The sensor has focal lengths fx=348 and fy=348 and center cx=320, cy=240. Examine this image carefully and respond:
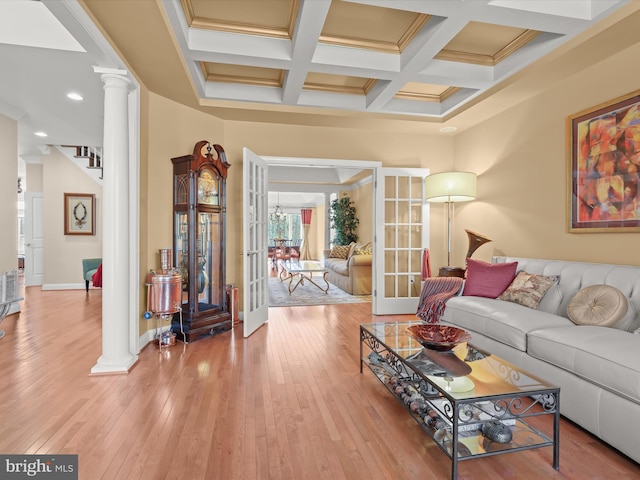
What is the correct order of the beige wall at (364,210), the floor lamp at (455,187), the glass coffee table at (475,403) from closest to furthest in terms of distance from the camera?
the glass coffee table at (475,403) → the floor lamp at (455,187) → the beige wall at (364,210)

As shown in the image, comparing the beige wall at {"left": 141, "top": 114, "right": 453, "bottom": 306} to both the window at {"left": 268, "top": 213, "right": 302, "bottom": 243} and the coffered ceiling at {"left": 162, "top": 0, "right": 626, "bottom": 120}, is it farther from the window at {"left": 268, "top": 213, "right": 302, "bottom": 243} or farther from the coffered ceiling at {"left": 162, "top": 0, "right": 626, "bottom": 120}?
the window at {"left": 268, "top": 213, "right": 302, "bottom": 243}

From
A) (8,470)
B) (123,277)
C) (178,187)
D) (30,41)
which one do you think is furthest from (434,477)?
(30,41)

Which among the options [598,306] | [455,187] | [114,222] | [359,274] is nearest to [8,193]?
[114,222]

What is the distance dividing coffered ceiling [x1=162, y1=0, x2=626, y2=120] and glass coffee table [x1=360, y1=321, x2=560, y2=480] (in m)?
2.32

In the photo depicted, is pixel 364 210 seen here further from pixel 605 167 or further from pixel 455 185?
pixel 605 167

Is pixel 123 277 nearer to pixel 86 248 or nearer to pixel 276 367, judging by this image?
pixel 276 367

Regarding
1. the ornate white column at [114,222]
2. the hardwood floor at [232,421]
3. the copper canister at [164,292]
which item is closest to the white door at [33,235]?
the hardwood floor at [232,421]

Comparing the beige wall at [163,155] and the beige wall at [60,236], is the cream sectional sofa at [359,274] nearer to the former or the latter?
the beige wall at [163,155]

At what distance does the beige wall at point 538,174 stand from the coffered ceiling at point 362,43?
525mm

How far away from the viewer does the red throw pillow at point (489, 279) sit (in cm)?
335

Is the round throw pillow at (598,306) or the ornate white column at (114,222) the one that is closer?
the round throw pillow at (598,306)

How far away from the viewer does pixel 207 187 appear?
3.85 meters

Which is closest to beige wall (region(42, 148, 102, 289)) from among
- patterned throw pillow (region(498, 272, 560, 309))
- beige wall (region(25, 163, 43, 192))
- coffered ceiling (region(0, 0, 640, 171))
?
beige wall (region(25, 163, 43, 192))

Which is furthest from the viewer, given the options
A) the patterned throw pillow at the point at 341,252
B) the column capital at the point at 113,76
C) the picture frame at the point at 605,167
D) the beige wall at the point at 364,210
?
the beige wall at the point at 364,210
